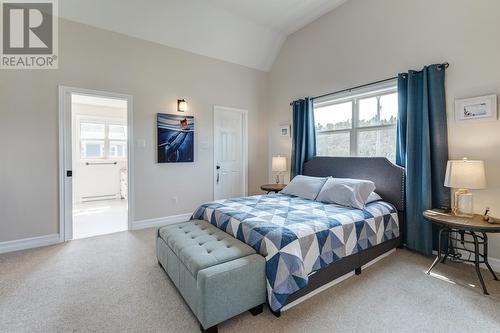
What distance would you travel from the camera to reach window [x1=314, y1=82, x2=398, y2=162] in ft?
11.3

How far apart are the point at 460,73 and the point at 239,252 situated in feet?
10.2

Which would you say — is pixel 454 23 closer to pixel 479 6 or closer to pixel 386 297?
pixel 479 6

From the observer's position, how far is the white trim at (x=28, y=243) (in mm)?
3037

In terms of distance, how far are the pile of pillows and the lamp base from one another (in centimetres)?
82

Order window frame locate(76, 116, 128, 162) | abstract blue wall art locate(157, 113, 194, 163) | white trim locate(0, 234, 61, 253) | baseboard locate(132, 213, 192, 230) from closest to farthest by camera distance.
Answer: white trim locate(0, 234, 61, 253), baseboard locate(132, 213, 192, 230), abstract blue wall art locate(157, 113, 194, 163), window frame locate(76, 116, 128, 162)

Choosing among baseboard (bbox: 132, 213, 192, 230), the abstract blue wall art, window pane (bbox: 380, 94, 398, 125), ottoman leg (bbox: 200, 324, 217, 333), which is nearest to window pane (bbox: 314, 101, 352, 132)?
window pane (bbox: 380, 94, 398, 125)

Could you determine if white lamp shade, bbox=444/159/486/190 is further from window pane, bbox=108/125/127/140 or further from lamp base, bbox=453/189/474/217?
window pane, bbox=108/125/127/140

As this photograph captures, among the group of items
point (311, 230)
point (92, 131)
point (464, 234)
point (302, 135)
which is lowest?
point (464, 234)

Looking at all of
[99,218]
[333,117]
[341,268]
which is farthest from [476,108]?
[99,218]

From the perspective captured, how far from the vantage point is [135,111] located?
153 inches

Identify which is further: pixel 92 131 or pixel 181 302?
pixel 92 131

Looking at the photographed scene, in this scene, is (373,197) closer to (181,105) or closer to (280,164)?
(280,164)

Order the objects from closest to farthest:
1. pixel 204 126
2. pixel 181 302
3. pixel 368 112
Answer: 1. pixel 181 302
2. pixel 368 112
3. pixel 204 126

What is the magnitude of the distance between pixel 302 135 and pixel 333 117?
618 millimetres
